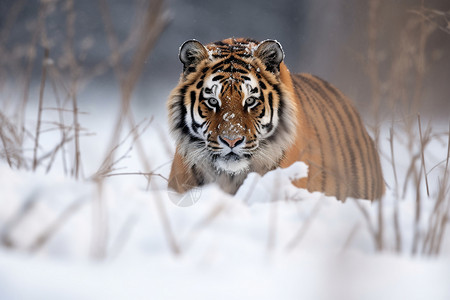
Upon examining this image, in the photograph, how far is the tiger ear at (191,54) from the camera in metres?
1.36

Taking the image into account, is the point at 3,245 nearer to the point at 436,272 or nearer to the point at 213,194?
the point at 213,194

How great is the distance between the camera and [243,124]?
1.26 m

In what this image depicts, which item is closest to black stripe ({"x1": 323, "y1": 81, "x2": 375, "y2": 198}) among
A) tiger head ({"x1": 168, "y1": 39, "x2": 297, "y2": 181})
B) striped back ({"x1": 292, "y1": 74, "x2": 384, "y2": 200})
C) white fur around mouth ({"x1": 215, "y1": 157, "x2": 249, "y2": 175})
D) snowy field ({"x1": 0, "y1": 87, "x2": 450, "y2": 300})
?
striped back ({"x1": 292, "y1": 74, "x2": 384, "y2": 200})

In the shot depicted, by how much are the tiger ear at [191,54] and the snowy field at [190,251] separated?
69 centimetres

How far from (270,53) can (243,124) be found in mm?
250

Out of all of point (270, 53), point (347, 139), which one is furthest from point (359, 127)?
point (270, 53)

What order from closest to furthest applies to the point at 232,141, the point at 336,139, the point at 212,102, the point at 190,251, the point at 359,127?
1. the point at 190,251
2. the point at 232,141
3. the point at 212,102
4. the point at 336,139
5. the point at 359,127

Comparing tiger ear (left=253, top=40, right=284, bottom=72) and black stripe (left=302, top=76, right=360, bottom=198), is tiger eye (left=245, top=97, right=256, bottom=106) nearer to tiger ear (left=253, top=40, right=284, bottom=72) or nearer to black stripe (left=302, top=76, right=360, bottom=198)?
tiger ear (left=253, top=40, right=284, bottom=72)

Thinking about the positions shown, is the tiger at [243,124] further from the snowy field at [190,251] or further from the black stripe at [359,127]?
the snowy field at [190,251]

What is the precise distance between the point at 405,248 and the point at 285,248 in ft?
0.66

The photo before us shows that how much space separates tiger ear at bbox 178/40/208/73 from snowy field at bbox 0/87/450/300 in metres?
0.69

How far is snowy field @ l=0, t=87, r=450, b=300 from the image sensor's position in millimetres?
490

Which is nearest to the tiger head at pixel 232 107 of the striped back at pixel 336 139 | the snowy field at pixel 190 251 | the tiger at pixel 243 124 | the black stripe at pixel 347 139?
the tiger at pixel 243 124

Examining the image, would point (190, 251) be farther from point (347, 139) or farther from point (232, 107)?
A: point (347, 139)
